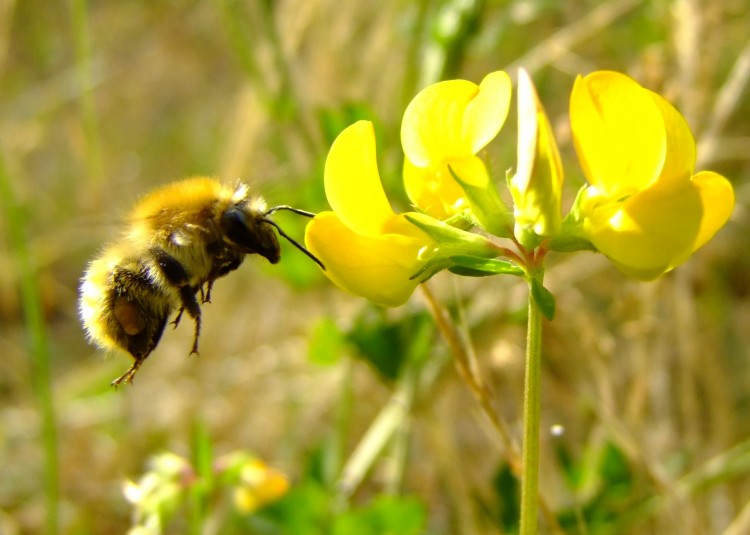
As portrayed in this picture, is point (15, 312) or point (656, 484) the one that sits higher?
point (15, 312)

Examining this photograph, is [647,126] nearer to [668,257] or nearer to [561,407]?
[668,257]

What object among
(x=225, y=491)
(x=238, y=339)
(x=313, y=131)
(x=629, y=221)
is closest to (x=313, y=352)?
(x=225, y=491)

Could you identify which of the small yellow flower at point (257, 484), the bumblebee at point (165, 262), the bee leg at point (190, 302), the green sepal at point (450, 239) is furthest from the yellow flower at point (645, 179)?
the small yellow flower at point (257, 484)

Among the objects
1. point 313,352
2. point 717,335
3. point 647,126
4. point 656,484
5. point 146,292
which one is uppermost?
point 146,292

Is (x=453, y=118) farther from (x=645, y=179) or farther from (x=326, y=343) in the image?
(x=326, y=343)

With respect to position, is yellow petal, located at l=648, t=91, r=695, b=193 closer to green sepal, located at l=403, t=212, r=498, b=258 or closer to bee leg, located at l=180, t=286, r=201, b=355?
green sepal, located at l=403, t=212, r=498, b=258

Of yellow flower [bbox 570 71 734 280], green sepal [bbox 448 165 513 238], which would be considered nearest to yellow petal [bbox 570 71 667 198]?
yellow flower [bbox 570 71 734 280]

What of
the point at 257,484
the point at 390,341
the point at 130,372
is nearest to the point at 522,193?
the point at 130,372
